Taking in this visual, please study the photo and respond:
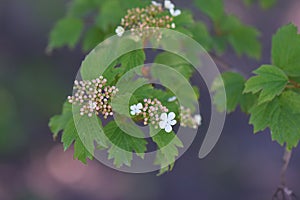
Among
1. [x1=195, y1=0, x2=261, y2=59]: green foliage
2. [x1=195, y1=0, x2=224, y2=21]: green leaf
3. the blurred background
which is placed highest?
[x1=195, y1=0, x2=224, y2=21]: green leaf

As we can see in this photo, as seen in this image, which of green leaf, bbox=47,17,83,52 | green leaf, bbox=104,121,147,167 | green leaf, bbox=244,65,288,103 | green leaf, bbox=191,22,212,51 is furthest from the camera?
green leaf, bbox=47,17,83,52

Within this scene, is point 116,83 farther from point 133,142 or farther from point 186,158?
point 186,158

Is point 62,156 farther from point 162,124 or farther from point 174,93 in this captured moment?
point 162,124

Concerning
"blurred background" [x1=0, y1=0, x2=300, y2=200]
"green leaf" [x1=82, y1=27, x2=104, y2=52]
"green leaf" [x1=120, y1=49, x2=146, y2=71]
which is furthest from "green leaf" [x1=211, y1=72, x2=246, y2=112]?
"blurred background" [x1=0, y1=0, x2=300, y2=200]

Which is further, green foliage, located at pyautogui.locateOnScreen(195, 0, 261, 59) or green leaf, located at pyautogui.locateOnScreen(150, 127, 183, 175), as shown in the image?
green foliage, located at pyautogui.locateOnScreen(195, 0, 261, 59)

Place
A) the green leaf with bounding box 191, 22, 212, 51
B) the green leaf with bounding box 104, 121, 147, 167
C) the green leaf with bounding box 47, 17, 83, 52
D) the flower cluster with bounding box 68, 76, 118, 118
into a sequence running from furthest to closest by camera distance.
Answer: the green leaf with bounding box 47, 17, 83, 52 → the green leaf with bounding box 191, 22, 212, 51 → the green leaf with bounding box 104, 121, 147, 167 → the flower cluster with bounding box 68, 76, 118, 118

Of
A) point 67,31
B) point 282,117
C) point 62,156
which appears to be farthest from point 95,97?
point 62,156

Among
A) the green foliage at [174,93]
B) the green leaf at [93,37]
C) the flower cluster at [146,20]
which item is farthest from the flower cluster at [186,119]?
the green leaf at [93,37]

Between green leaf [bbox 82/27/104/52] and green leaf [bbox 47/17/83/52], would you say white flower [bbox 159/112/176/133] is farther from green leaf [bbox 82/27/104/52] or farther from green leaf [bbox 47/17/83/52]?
green leaf [bbox 47/17/83/52]
